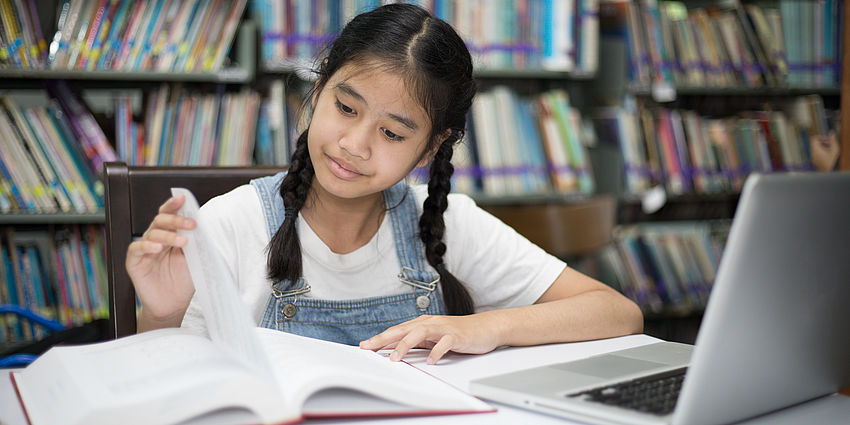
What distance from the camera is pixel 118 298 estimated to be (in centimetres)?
115

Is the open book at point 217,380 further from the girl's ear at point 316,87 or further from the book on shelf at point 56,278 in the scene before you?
the book on shelf at point 56,278

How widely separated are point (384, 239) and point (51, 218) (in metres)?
1.23

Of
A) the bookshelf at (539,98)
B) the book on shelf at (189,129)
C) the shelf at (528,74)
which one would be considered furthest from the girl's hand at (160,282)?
the shelf at (528,74)

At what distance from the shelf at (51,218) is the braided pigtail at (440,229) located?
3.68ft

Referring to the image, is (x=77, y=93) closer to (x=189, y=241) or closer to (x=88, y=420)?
(x=189, y=241)

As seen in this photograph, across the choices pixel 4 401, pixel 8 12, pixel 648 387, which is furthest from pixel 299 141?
pixel 8 12

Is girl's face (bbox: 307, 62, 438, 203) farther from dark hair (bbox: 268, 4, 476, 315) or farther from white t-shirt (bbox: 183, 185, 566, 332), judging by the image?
white t-shirt (bbox: 183, 185, 566, 332)

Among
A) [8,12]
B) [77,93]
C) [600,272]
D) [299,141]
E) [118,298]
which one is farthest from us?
[600,272]

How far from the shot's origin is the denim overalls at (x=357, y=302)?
3.59 feet

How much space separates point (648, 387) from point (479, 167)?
66.8 inches

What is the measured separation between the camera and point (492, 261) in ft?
4.13

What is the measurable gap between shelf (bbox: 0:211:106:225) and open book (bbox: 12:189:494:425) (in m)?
1.37

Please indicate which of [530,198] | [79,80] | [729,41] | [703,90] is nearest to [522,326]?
[530,198]

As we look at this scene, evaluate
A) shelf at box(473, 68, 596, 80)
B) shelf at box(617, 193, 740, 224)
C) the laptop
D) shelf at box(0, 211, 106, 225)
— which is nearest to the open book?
the laptop
